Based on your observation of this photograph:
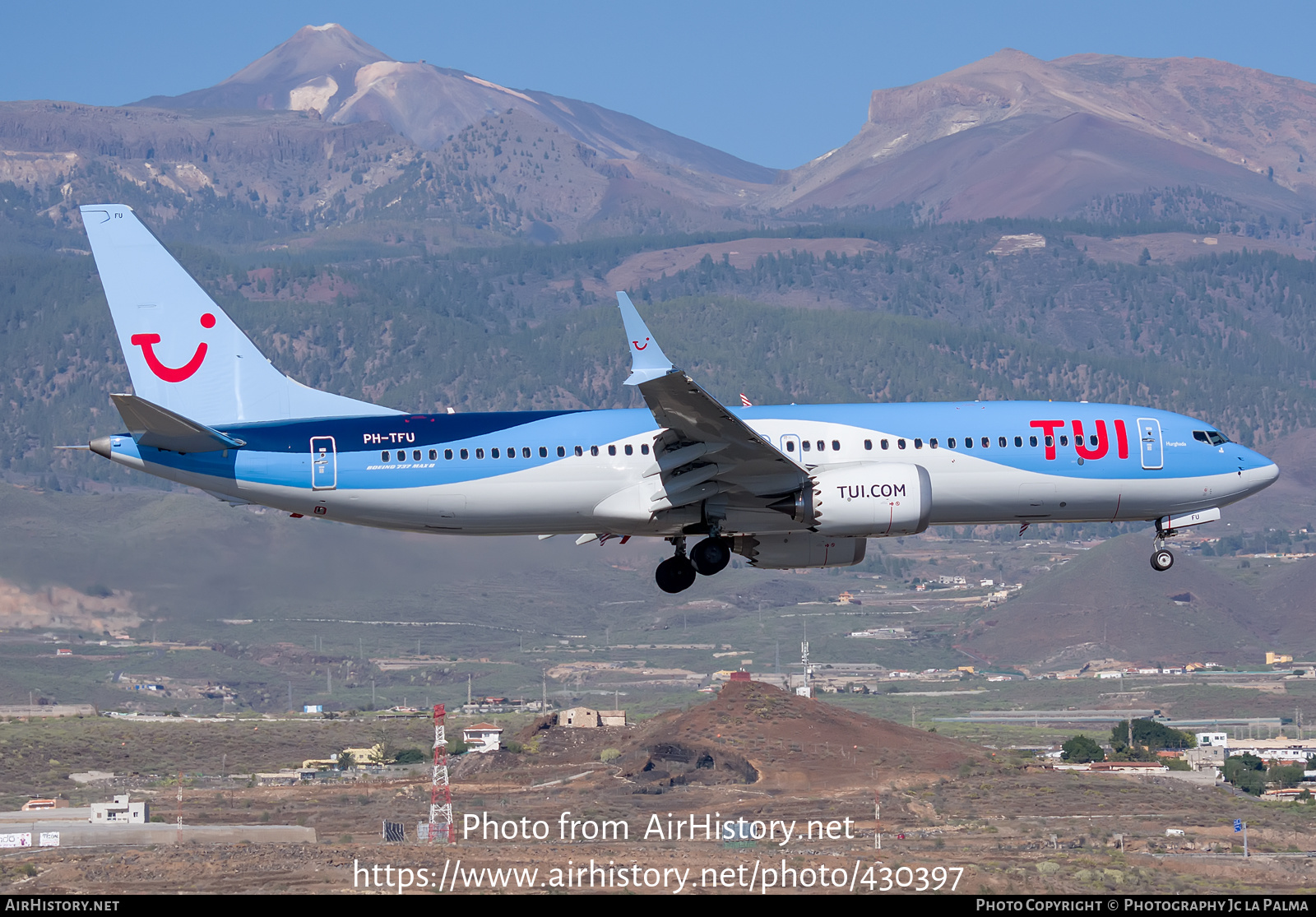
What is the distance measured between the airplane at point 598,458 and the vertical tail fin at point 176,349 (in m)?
0.06

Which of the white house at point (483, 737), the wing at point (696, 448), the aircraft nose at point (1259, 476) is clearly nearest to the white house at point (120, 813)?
the white house at point (483, 737)

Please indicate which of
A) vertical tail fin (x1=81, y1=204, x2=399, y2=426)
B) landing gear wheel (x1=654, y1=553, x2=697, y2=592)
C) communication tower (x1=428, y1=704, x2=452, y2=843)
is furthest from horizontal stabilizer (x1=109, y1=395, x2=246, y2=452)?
communication tower (x1=428, y1=704, x2=452, y2=843)

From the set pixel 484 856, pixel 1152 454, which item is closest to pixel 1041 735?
pixel 484 856

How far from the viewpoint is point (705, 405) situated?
52.7 metres

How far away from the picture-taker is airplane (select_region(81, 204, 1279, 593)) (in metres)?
55.3

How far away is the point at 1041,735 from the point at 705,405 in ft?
498

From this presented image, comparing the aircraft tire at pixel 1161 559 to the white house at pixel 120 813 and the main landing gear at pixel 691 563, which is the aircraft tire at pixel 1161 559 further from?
the white house at pixel 120 813

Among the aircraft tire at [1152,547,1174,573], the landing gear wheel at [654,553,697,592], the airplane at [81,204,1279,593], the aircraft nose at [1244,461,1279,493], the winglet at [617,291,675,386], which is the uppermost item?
the winglet at [617,291,675,386]

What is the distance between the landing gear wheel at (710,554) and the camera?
57562 millimetres

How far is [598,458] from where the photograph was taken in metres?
56.1

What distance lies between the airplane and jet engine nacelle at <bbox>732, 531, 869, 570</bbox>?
2.7 inches

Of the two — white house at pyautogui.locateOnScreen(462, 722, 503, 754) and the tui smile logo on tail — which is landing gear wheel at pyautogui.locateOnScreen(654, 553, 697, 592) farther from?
white house at pyautogui.locateOnScreen(462, 722, 503, 754)

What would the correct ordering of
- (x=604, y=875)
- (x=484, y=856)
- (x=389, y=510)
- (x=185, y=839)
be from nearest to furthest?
(x=389, y=510) < (x=604, y=875) < (x=484, y=856) < (x=185, y=839)

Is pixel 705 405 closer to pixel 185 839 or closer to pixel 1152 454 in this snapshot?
pixel 1152 454
